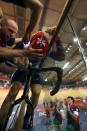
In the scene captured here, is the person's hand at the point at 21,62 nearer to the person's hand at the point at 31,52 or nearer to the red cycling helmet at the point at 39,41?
the person's hand at the point at 31,52

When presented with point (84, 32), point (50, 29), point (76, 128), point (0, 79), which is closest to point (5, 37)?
point (50, 29)

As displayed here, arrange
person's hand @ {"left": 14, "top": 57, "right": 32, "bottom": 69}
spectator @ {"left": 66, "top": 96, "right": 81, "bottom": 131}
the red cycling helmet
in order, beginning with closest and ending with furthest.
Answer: person's hand @ {"left": 14, "top": 57, "right": 32, "bottom": 69}, the red cycling helmet, spectator @ {"left": 66, "top": 96, "right": 81, "bottom": 131}

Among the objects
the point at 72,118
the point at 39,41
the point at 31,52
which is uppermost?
→ the point at 39,41

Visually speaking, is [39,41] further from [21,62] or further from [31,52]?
[31,52]

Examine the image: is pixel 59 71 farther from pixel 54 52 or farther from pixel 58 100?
pixel 58 100

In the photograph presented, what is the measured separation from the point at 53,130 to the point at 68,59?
67.3 inches

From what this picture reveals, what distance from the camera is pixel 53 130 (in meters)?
2.12

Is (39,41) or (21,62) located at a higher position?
(39,41)

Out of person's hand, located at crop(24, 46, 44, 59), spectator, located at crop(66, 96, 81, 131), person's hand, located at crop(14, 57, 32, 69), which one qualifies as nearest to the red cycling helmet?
person's hand, located at crop(14, 57, 32, 69)

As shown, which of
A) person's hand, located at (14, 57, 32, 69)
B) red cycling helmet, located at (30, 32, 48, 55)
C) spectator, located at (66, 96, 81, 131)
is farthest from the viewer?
spectator, located at (66, 96, 81, 131)

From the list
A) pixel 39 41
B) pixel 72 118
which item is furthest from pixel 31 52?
pixel 72 118

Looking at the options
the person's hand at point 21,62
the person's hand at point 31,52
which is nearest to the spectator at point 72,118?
the person's hand at point 21,62

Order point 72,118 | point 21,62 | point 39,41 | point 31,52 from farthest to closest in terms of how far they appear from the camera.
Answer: point 72,118 → point 39,41 → point 21,62 → point 31,52

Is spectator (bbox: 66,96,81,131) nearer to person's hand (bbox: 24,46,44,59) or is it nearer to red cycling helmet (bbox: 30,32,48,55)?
red cycling helmet (bbox: 30,32,48,55)
